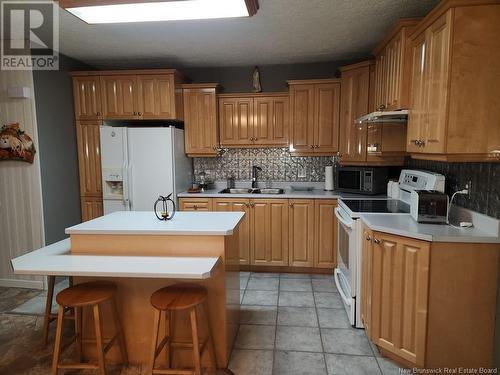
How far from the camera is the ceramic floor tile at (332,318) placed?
2635mm

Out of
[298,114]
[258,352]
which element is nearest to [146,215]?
[258,352]

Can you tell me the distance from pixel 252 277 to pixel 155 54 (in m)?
2.78

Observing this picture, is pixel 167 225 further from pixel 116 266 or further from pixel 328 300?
pixel 328 300

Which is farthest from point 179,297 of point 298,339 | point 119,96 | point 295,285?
point 119,96

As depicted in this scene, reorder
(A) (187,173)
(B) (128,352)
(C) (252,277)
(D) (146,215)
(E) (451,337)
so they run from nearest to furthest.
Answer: (E) (451,337) < (B) (128,352) < (D) (146,215) < (C) (252,277) < (A) (187,173)

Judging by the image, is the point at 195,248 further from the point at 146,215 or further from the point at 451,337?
the point at 451,337

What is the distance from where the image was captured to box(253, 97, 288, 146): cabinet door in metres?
3.88

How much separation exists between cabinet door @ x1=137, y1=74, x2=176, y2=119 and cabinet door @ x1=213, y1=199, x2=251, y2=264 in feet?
3.86

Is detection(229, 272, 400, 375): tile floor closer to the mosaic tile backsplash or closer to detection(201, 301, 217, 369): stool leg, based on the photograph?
detection(201, 301, 217, 369): stool leg

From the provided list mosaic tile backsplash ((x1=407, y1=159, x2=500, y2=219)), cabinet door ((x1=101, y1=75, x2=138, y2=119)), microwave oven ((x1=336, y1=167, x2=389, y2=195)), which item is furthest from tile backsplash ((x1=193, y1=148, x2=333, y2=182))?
mosaic tile backsplash ((x1=407, y1=159, x2=500, y2=219))

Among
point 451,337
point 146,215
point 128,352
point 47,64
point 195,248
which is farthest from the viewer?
point 47,64

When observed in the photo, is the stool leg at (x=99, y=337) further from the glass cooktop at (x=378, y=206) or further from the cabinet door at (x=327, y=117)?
the cabinet door at (x=327, y=117)

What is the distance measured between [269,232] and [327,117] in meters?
1.52

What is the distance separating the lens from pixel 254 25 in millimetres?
2771
